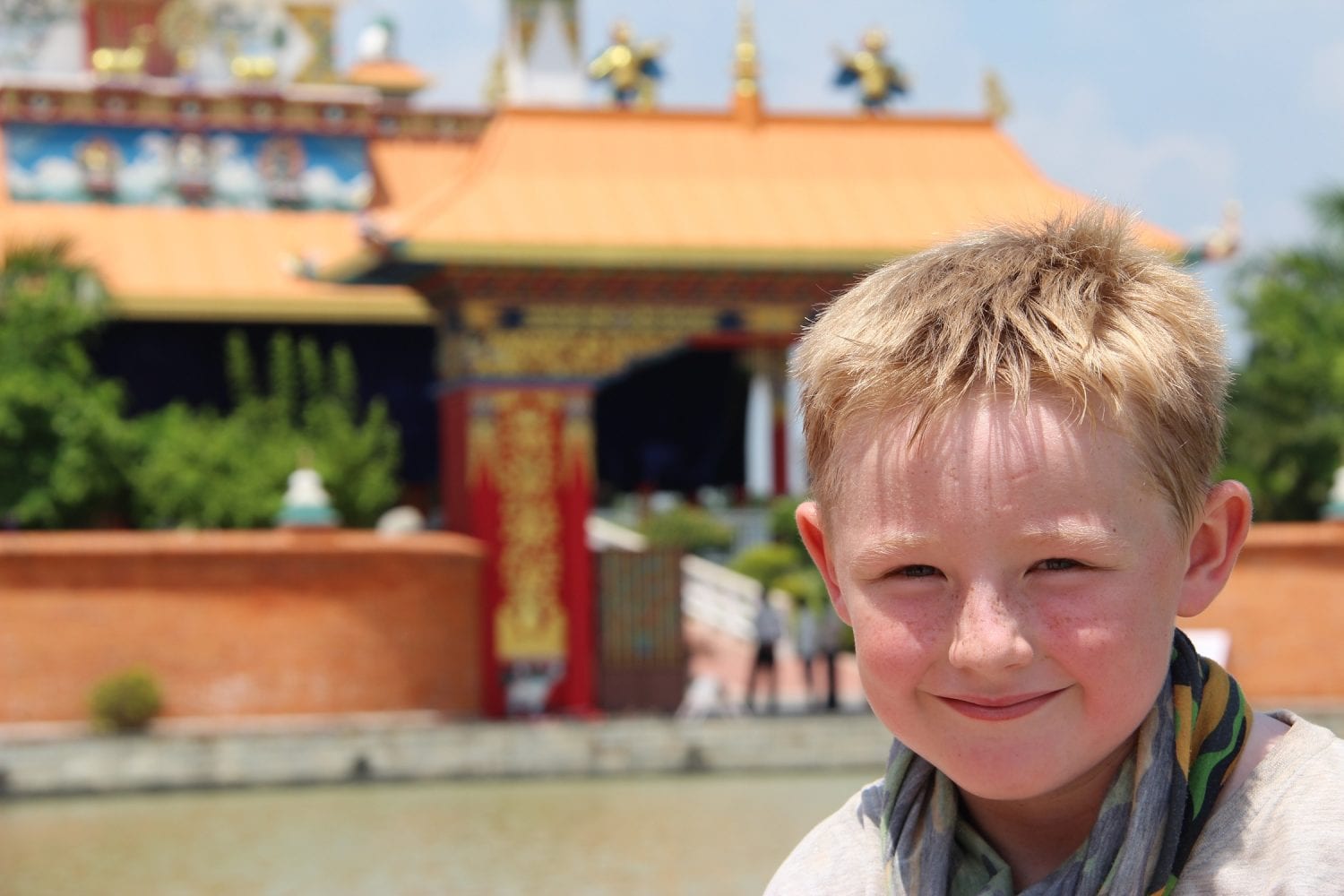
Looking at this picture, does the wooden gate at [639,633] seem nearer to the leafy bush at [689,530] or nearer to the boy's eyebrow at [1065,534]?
the leafy bush at [689,530]

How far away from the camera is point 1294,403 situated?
28875mm

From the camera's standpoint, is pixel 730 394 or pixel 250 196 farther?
pixel 730 394

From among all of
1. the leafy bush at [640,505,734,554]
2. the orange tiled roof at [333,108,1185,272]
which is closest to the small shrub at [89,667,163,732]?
the orange tiled roof at [333,108,1185,272]

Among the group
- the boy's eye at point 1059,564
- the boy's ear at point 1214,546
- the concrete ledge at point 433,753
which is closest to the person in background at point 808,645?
the concrete ledge at point 433,753

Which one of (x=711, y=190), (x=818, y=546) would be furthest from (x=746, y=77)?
(x=818, y=546)

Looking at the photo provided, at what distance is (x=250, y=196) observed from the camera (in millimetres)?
28344

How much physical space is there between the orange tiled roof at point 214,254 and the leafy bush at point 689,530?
13.1 feet

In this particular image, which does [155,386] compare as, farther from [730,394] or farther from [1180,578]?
[1180,578]

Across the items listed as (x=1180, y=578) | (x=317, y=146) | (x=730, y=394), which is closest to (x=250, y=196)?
(x=317, y=146)

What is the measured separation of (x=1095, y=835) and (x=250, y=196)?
27.2m

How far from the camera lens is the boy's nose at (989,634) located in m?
1.79

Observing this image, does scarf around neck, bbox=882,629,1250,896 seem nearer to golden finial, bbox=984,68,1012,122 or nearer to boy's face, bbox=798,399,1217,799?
boy's face, bbox=798,399,1217,799

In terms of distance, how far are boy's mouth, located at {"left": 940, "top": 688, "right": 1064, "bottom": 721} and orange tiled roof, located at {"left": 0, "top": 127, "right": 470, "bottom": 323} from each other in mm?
24665

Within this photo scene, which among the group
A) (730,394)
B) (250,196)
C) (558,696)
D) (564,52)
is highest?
(564,52)
